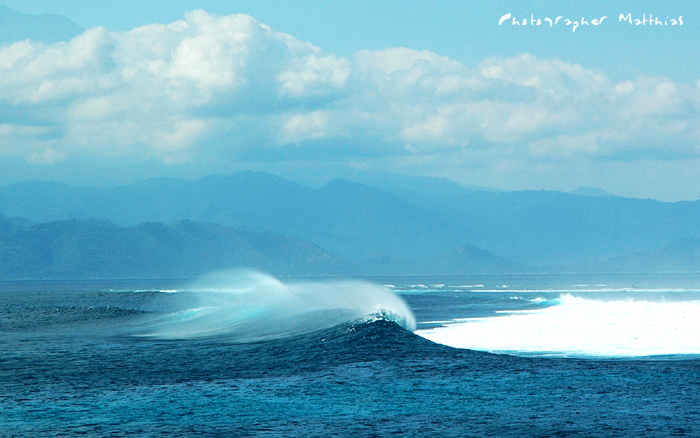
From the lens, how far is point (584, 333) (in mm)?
45531

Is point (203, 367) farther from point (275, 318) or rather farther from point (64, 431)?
point (275, 318)

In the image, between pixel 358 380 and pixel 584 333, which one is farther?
pixel 584 333

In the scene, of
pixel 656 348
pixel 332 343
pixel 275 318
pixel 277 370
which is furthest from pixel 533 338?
pixel 275 318

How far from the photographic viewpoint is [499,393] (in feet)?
77.6

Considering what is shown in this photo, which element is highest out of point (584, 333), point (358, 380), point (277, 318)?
point (277, 318)

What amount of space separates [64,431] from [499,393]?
11.5 meters

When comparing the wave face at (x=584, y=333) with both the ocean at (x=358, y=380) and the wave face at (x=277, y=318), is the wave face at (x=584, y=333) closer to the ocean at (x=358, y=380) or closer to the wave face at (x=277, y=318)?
the ocean at (x=358, y=380)

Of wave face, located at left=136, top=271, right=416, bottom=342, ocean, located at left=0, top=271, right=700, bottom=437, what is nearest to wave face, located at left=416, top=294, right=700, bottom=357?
ocean, located at left=0, top=271, right=700, bottom=437

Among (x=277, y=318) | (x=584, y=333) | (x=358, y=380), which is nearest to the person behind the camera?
(x=358, y=380)

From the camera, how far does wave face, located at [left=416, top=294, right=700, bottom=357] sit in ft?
120

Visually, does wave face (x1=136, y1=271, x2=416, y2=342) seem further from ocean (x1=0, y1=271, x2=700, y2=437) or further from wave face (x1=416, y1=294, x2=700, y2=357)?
wave face (x1=416, y1=294, x2=700, y2=357)

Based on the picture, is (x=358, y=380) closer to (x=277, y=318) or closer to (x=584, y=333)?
(x=584, y=333)

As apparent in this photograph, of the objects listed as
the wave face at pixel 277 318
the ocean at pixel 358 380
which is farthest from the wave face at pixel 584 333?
the wave face at pixel 277 318

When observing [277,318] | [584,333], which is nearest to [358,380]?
[584,333]
